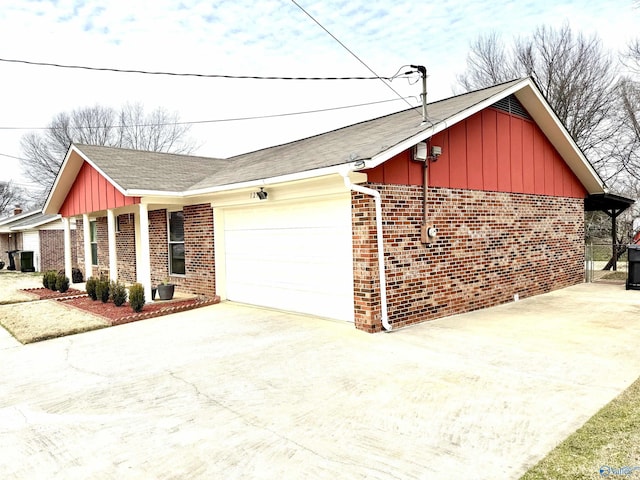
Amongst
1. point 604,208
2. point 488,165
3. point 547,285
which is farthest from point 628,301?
point 604,208

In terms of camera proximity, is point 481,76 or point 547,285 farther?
point 481,76

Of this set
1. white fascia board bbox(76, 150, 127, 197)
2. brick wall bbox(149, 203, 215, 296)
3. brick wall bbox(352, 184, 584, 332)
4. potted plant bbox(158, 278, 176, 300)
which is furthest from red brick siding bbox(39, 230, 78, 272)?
brick wall bbox(352, 184, 584, 332)

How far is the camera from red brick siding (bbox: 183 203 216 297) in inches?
410

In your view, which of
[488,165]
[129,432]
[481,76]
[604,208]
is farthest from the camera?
[481,76]

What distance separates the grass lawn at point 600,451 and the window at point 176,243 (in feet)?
33.1

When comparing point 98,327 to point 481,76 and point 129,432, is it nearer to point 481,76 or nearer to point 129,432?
point 129,432

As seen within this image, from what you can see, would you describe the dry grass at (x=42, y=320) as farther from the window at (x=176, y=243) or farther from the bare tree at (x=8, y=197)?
the bare tree at (x=8, y=197)

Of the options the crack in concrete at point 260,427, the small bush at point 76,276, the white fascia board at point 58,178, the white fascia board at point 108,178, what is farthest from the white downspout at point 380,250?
the small bush at point 76,276

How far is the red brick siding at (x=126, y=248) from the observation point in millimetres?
14298

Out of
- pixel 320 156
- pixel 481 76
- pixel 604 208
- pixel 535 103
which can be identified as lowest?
pixel 604 208

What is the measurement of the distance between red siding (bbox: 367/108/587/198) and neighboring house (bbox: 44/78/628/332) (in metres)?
0.04

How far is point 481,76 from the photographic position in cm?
2458

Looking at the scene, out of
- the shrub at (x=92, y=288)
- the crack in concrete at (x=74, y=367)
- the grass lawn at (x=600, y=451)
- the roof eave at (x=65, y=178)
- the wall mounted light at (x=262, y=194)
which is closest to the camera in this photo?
the grass lawn at (x=600, y=451)

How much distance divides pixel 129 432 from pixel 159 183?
299 inches
